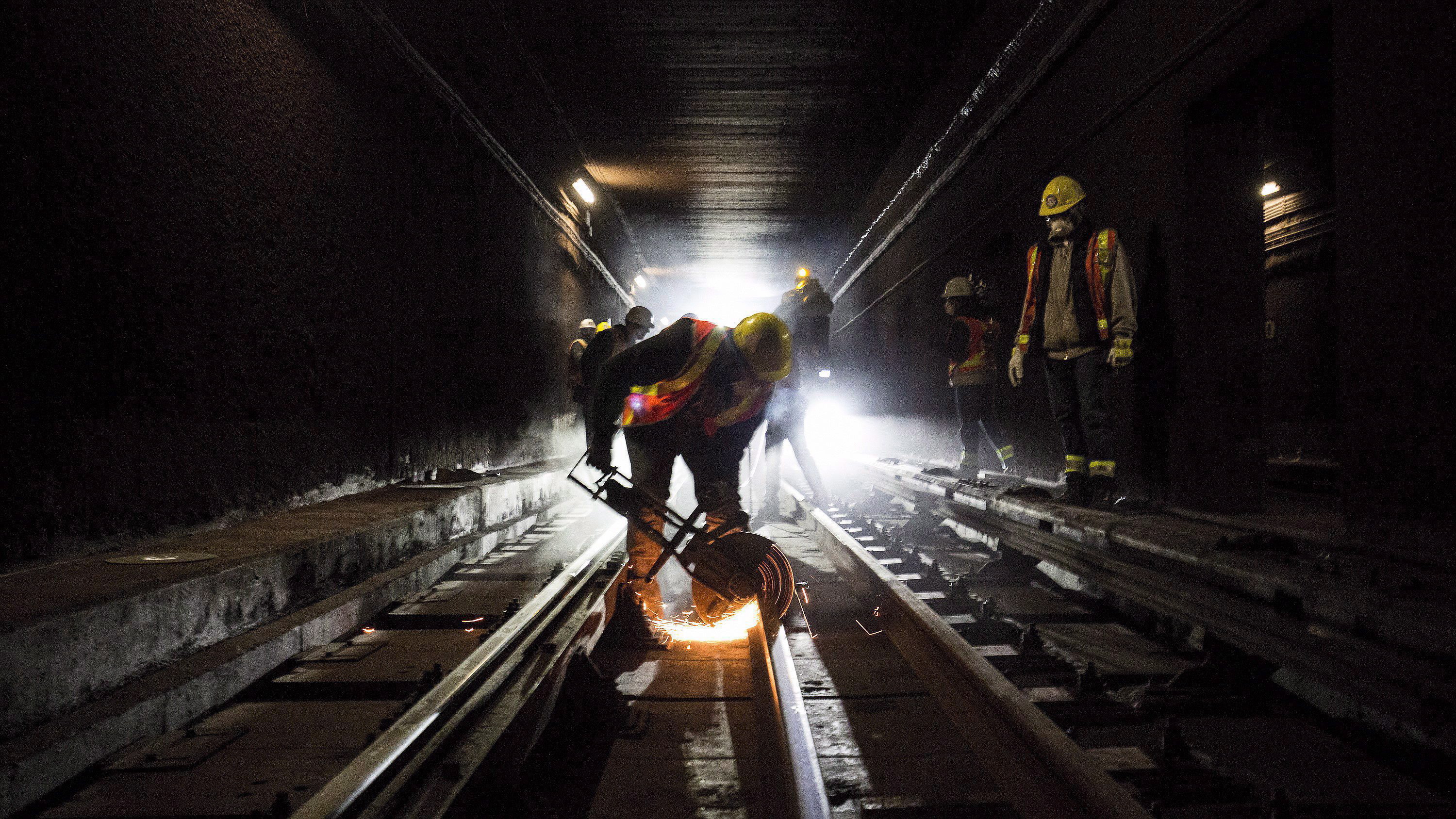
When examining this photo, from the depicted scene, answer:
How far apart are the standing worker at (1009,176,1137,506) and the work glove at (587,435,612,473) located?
343 centimetres

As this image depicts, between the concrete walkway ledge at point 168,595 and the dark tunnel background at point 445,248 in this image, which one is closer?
the concrete walkway ledge at point 168,595

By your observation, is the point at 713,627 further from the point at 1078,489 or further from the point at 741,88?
the point at 741,88

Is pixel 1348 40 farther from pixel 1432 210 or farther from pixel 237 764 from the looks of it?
pixel 237 764

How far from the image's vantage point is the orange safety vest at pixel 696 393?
3830mm

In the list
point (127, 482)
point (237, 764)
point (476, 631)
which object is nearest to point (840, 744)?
point (237, 764)

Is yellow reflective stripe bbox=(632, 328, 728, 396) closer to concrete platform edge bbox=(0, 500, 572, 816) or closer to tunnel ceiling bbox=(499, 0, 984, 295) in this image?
concrete platform edge bbox=(0, 500, 572, 816)

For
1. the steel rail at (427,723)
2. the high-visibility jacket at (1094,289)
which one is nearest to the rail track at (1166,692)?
the high-visibility jacket at (1094,289)

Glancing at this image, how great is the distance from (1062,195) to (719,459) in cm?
326

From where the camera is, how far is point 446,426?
7766mm

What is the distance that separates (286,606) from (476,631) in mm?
938

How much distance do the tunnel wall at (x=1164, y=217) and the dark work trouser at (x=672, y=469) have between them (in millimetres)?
3270

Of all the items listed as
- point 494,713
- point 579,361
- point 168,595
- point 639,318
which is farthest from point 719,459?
point 579,361

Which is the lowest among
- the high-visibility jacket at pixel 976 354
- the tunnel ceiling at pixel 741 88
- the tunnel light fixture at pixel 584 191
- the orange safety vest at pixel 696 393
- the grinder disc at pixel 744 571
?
the grinder disc at pixel 744 571

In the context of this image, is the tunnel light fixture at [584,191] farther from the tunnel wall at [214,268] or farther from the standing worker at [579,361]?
the tunnel wall at [214,268]
